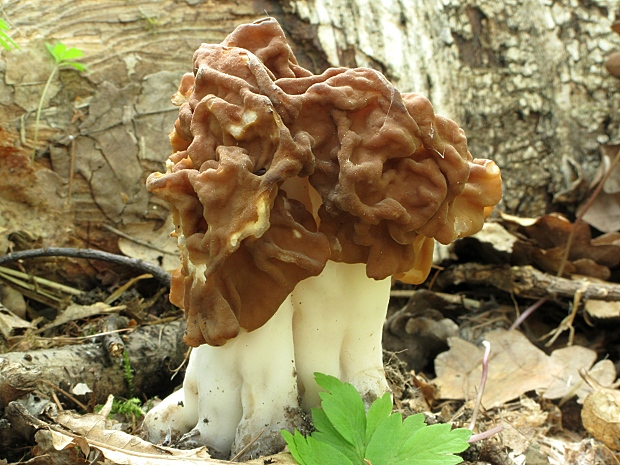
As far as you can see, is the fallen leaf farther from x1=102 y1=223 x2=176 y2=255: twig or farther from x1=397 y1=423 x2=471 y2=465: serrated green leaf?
x1=102 y1=223 x2=176 y2=255: twig

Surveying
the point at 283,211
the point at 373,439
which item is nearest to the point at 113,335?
the point at 283,211

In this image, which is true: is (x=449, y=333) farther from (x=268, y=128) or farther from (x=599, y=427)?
(x=268, y=128)

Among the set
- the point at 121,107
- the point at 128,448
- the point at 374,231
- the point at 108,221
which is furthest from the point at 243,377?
the point at 121,107

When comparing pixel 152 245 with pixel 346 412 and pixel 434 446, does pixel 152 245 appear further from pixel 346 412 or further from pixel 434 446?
pixel 434 446

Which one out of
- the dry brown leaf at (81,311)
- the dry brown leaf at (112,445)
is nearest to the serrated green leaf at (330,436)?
the dry brown leaf at (112,445)

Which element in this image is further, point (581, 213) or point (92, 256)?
point (581, 213)

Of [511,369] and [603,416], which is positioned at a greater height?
[603,416]

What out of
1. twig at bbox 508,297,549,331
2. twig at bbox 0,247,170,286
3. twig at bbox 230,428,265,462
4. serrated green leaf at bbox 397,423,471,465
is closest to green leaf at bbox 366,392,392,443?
serrated green leaf at bbox 397,423,471,465
